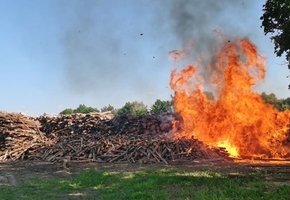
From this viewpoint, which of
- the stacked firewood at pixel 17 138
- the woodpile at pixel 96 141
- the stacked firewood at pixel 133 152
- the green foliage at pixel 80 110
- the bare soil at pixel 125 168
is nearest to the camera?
the bare soil at pixel 125 168

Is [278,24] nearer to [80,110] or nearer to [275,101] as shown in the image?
[275,101]

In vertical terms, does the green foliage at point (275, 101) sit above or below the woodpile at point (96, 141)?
above

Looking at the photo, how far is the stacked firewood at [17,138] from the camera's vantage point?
1881cm

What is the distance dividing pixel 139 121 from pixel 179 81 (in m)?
4.88

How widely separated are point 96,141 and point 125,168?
222 inches

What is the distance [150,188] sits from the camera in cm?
942

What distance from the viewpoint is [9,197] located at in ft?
29.2

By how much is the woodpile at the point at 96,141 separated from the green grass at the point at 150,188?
169 inches

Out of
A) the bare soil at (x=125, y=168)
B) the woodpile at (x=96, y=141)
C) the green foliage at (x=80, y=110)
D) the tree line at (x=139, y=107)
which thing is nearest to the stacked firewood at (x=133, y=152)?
the woodpile at (x=96, y=141)

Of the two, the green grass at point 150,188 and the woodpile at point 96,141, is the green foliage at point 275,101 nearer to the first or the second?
the woodpile at point 96,141

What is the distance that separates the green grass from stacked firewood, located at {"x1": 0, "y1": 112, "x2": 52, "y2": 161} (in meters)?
7.96

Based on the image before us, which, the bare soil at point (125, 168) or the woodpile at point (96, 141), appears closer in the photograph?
the bare soil at point (125, 168)

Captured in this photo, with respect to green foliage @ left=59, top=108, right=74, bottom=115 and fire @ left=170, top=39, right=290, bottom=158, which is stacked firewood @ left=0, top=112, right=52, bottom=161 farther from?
green foliage @ left=59, top=108, right=74, bottom=115

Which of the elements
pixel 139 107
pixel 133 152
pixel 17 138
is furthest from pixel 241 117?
pixel 139 107
